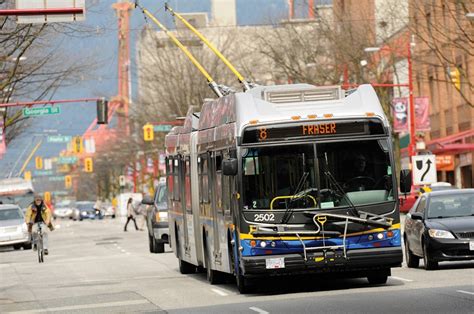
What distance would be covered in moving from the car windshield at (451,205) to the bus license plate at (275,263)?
523 centimetres

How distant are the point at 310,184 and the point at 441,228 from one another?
436 cm

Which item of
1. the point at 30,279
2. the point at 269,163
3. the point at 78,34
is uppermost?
the point at 78,34

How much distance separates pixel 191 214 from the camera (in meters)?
24.8

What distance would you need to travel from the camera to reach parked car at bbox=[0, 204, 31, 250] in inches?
1807

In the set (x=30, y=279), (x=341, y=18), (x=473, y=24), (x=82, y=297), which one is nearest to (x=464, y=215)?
(x=82, y=297)

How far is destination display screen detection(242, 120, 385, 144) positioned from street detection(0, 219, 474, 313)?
228 centimetres

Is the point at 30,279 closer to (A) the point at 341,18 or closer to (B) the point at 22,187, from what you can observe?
(A) the point at 341,18

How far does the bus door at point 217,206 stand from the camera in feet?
70.3

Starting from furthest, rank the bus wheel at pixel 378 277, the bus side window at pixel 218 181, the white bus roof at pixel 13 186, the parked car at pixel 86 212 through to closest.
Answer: the parked car at pixel 86 212 < the white bus roof at pixel 13 186 < the bus side window at pixel 218 181 < the bus wheel at pixel 378 277

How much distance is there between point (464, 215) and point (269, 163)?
17.3ft

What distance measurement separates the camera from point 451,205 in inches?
934

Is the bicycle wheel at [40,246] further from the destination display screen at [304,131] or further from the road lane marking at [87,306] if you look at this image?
the destination display screen at [304,131]

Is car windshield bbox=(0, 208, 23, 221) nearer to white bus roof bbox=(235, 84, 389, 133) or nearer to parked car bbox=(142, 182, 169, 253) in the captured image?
parked car bbox=(142, 182, 169, 253)

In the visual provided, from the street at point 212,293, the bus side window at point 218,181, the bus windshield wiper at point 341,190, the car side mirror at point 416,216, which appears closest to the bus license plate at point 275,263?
the street at point 212,293
